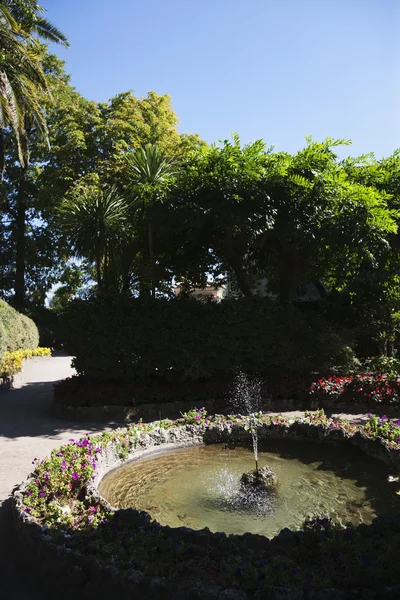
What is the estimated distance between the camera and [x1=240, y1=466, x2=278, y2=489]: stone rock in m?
5.54

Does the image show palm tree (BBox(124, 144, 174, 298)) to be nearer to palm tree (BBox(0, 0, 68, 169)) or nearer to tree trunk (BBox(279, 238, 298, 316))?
tree trunk (BBox(279, 238, 298, 316))

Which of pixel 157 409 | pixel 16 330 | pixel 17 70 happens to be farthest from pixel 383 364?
pixel 16 330

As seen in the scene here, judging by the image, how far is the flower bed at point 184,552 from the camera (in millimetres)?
3018

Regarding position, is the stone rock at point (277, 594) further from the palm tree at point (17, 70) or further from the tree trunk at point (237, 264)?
the palm tree at point (17, 70)

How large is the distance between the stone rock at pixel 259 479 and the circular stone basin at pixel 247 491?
97 mm

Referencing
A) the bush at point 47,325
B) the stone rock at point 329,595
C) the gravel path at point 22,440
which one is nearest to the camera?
the stone rock at point 329,595

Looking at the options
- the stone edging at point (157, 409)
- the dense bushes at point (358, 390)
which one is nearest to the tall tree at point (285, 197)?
the dense bushes at point (358, 390)

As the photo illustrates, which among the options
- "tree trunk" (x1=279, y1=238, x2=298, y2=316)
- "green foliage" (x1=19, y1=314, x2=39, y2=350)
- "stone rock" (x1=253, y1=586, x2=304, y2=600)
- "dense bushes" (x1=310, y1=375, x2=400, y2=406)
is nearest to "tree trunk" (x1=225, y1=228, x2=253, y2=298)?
"tree trunk" (x1=279, y1=238, x2=298, y2=316)

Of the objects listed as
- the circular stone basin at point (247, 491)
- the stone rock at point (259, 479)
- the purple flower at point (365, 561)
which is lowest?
the circular stone basin at point (247, 491)

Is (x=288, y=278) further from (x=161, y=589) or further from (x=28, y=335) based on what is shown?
(x=28, y=335)

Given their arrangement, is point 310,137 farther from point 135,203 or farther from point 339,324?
point 339,324

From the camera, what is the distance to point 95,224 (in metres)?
10.8

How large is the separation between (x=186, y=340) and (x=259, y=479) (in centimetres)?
535

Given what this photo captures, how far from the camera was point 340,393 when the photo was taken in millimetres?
10000
